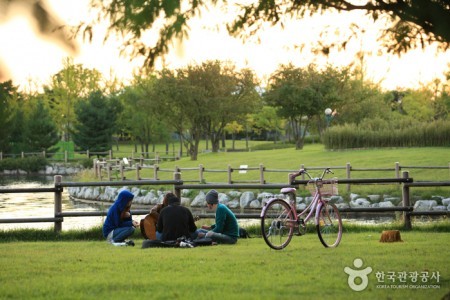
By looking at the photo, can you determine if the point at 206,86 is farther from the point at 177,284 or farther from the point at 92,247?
the point at 177,284

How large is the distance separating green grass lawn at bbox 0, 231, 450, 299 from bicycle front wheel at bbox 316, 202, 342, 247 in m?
0.15

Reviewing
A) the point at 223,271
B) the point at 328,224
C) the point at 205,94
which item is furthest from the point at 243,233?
the point at 205,94

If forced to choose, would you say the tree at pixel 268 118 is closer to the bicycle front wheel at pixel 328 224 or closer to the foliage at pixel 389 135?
the foliage at pixel 389 135

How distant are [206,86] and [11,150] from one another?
25.4 m

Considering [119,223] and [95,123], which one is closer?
[119,223]

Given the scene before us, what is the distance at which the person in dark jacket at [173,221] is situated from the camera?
1145cm

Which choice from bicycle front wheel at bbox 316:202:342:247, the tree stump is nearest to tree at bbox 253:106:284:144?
the tree stump

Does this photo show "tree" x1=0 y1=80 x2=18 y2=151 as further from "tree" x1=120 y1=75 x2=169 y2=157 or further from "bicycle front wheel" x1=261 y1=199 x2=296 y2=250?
"tree" x1=120 y1=75 x2=169 y2=157

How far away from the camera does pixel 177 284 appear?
7.98 m

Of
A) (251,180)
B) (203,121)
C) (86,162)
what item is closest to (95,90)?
(86,162)

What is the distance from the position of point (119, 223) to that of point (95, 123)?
6254 centimetres

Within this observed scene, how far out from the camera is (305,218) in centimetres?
1099

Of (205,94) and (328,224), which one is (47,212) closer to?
(328,224)

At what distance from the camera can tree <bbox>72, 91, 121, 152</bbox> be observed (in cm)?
7325
